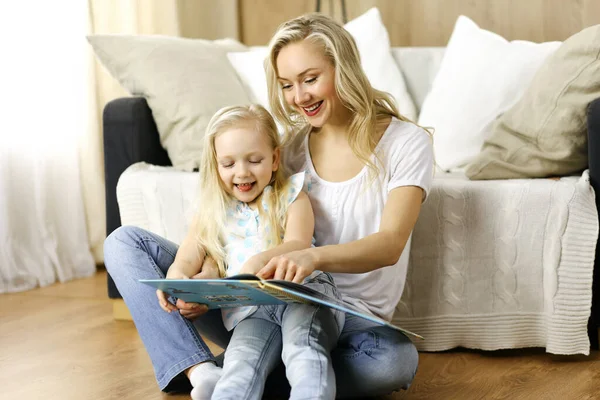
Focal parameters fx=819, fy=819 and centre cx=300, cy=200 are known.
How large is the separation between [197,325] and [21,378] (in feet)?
1.44

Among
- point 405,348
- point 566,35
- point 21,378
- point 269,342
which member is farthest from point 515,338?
point 566,35

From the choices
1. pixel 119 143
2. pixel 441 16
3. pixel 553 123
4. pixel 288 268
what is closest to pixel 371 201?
pixel 288 268

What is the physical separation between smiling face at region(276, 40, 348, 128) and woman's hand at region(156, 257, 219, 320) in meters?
0.35

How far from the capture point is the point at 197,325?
161 cm

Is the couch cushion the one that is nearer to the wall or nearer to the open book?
the wall

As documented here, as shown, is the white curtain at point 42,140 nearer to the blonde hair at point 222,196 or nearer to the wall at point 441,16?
the wall at point 441,16

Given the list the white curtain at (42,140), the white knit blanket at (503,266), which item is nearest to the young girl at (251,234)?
the white knit blanket at (503,266)

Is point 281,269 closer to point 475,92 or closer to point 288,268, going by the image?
point 288,268

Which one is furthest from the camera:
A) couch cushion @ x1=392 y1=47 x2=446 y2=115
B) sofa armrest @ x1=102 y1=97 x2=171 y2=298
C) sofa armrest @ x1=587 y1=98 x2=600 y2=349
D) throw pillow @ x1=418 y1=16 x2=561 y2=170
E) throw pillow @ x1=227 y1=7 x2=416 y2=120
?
couch cushion @ x1=392 y1=47 x2=446 y2=115

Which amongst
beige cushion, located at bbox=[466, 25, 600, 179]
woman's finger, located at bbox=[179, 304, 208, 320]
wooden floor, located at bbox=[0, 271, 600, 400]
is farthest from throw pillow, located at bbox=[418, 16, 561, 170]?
woman's finger, located at bbox=[179, 304, 208, 320]

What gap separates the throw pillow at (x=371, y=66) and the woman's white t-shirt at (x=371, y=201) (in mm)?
935

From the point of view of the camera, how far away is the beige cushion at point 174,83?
88.4 inches

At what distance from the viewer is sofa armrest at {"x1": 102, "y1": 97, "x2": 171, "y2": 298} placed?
2215 millimetres

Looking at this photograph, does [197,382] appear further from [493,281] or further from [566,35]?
[566,35]
